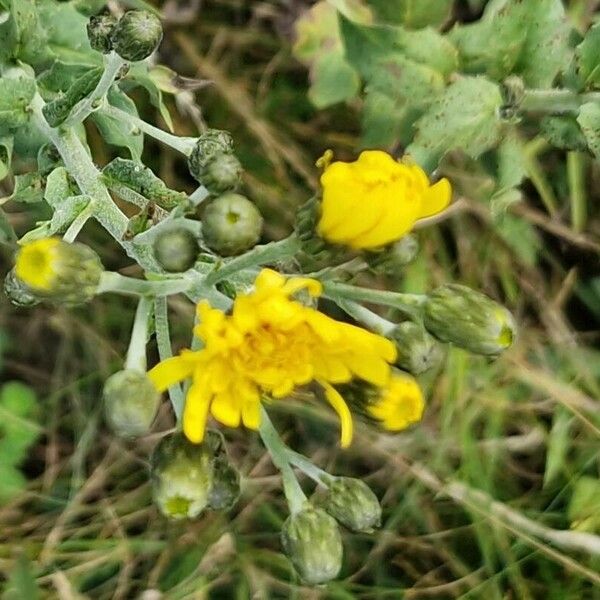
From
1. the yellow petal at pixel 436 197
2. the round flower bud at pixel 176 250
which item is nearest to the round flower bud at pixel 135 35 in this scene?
the round flower bud at pixel 176 250

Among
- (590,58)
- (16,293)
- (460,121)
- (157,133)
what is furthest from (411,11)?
(16,293)

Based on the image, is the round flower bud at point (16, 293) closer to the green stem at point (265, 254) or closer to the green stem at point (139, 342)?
the green stem at point (139, 342)

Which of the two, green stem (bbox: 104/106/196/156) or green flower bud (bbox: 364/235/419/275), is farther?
green stem (bbox: 104/106/196/156)

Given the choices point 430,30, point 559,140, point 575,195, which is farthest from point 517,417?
point 430,30

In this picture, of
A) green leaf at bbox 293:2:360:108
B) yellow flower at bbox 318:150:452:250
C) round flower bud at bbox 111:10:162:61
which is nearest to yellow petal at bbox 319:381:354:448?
yellow flower at bbox 318:150:452:250

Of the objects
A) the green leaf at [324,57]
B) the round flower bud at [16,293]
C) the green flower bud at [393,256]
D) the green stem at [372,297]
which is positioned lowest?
the round flower bud at [16,293]

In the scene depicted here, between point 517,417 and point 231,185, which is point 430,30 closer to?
point 231,185

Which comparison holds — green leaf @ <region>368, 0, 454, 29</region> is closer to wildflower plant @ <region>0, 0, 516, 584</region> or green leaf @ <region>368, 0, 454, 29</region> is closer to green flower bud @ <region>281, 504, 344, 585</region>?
wildflower plant @ <region>0, 0, 516, 584</region>
